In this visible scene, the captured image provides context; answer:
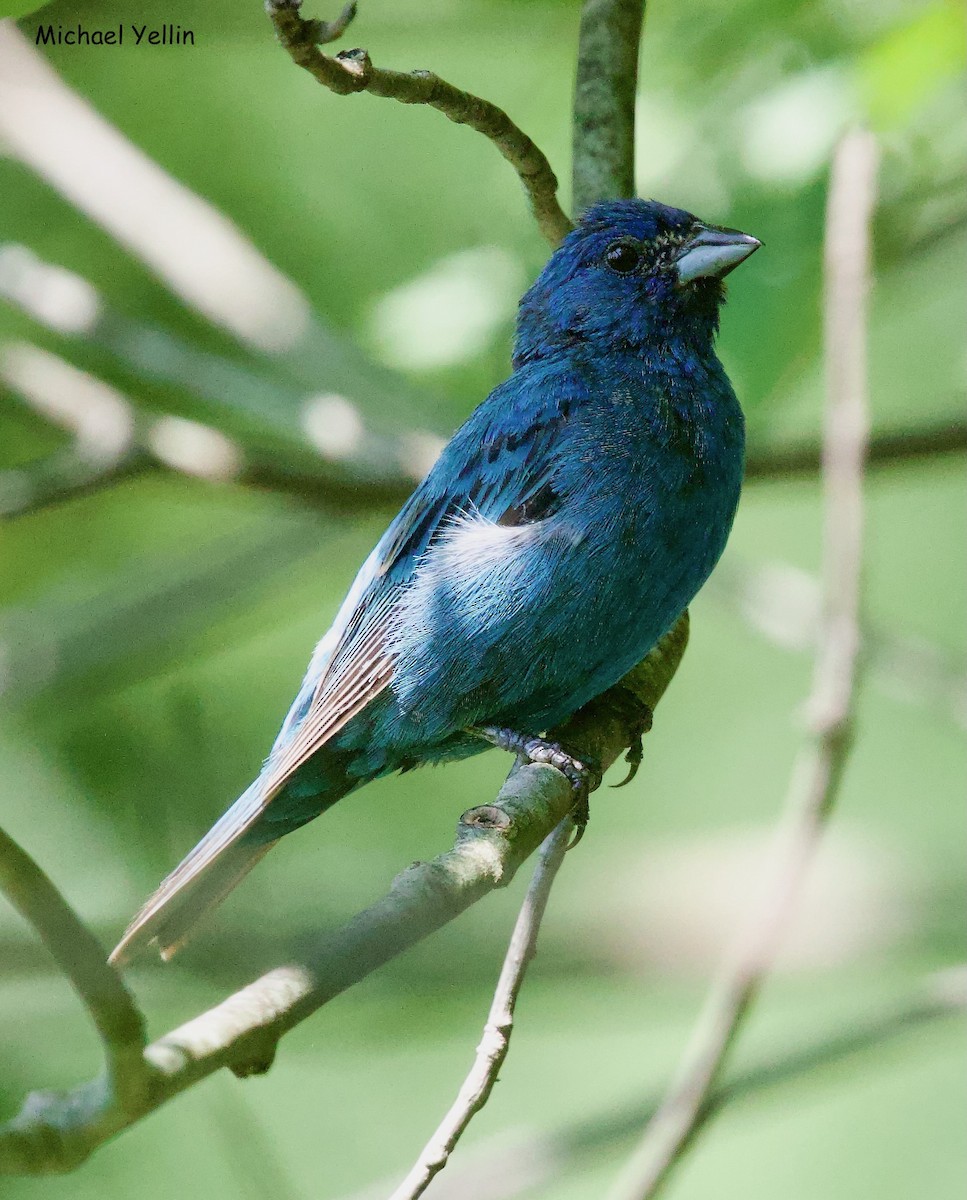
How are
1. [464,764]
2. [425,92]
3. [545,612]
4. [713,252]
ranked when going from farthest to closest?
1. [464,764]
2. [713,252]
3. [545,612]
4. [425,92]

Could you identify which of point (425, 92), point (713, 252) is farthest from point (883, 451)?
point (425, 92)

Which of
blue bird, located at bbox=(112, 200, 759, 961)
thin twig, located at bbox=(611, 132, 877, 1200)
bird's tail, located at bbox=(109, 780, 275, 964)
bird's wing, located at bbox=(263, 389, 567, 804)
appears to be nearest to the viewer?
thin twig, located at bbox=(611, 132, 877, 1200)

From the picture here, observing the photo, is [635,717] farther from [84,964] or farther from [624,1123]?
[84,964]

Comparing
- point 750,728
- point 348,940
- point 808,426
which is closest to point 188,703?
point 348,940

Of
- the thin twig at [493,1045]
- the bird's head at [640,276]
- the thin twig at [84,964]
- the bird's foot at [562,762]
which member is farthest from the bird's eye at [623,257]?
the thin twig at [84,964]

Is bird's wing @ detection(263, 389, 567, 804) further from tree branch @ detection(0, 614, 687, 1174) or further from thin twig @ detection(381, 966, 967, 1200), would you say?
thin twig @ detection(381, 966, 967, 1200)

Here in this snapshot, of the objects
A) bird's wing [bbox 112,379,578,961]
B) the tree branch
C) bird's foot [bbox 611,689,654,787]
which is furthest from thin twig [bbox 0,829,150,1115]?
bird's foot [bbox 611,689,654,787]
